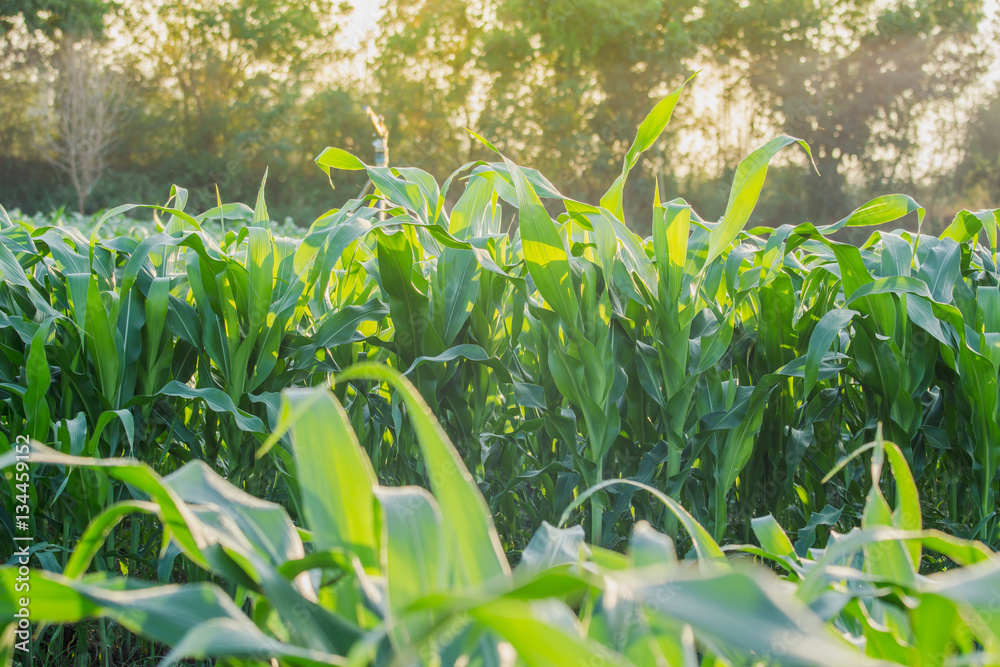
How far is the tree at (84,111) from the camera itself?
47.0 feet

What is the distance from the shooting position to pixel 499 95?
1698cm

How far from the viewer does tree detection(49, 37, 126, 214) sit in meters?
14.3

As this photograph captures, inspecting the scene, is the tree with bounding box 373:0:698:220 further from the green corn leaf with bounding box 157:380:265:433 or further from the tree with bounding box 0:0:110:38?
the green corn leaf with bounding box 157:380:265:433

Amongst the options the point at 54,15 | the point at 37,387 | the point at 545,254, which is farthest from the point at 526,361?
the point at 54,15

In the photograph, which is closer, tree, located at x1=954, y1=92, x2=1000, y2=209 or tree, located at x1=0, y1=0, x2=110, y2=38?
tree, located at x1=954, y1=92, x2=1000, y2=209

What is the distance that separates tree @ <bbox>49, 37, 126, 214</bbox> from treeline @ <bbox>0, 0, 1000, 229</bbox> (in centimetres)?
7

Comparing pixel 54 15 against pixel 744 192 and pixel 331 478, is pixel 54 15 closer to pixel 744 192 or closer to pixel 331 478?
pixel 744 192

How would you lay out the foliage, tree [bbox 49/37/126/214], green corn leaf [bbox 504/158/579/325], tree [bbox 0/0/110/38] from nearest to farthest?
the foliage
green corn leaf [bbox 504/158/579/325]
tree [bbox 49/37/126/214]
tree [bbox 0/0/110/38]

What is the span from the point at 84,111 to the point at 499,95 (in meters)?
9.56

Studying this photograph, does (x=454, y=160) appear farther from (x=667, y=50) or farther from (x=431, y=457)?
(x=431, y=457)

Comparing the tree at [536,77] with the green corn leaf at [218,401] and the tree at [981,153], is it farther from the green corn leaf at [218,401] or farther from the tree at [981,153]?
the green corn leaf at [218,401]

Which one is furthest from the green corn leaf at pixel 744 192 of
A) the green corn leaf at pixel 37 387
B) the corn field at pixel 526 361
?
the green corn leaf at pixel 37 387

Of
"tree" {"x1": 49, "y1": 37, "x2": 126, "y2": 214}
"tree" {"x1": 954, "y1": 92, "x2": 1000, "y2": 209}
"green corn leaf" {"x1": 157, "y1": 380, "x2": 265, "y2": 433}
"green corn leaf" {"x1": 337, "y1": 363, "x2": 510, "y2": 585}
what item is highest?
"tree" {"x1": 49, "y1": 37, "x2": 126, "y2": 214}

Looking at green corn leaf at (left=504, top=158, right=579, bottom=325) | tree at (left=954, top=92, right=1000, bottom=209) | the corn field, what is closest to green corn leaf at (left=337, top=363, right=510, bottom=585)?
the corn field
